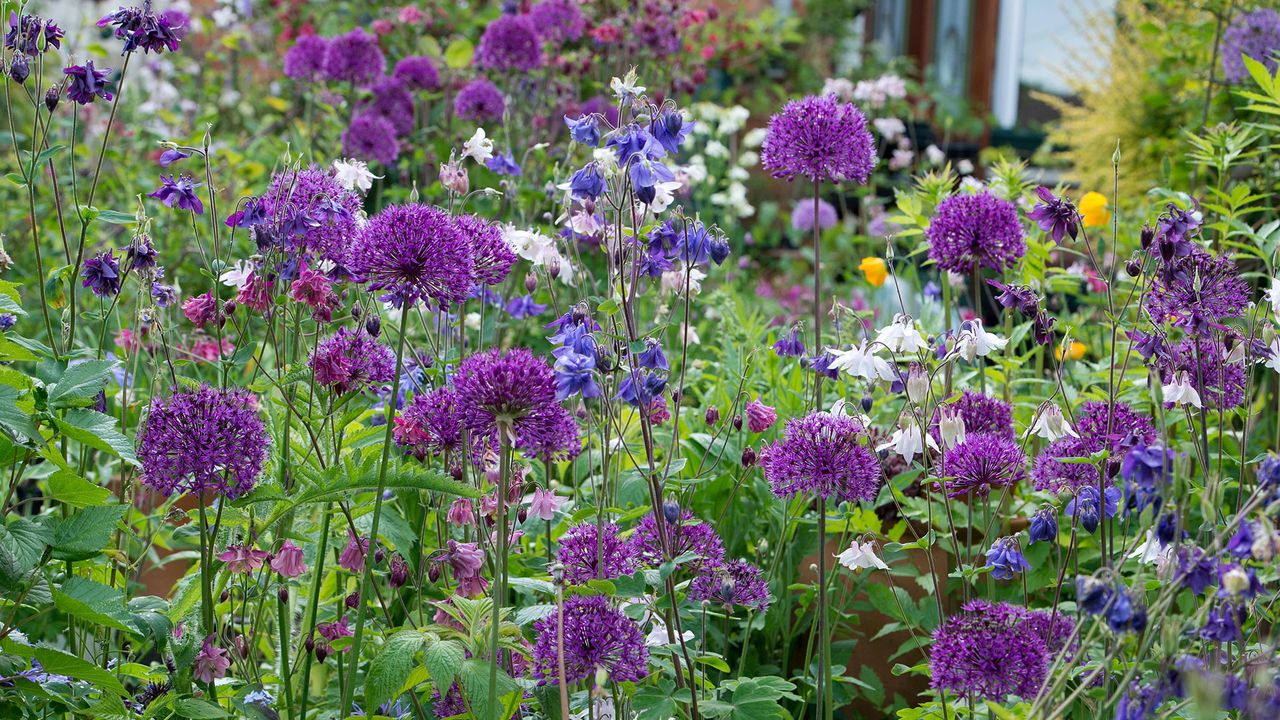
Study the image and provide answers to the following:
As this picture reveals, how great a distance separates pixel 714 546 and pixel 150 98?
16.0 ft

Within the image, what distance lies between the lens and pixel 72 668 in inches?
55.7

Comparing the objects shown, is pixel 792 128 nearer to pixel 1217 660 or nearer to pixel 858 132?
pixel 858 132

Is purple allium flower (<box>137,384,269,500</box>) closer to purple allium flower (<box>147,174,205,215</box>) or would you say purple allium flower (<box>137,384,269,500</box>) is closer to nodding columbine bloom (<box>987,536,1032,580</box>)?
purple allium flower (<box>147,174,205,215</box>)

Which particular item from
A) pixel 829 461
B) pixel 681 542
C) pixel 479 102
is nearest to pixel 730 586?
pixel 681 542

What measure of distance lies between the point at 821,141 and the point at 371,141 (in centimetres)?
177

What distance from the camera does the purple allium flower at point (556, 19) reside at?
151 inches

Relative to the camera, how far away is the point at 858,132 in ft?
5.79

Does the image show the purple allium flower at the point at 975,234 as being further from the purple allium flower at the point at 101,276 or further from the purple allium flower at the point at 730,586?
the purple allium flower at the point at 101,276

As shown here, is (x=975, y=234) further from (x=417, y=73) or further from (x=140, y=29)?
(x=417, y=73)

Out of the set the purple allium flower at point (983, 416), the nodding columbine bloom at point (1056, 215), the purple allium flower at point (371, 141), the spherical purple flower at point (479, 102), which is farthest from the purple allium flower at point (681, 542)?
the spherical purple flower at point (479, 102)

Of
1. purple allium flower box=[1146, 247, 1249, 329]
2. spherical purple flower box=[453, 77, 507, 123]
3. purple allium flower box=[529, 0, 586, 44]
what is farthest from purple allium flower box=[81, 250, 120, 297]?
purple allium flower box=[529, 0, 586, 44]

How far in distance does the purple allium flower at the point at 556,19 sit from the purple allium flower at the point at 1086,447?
255cm

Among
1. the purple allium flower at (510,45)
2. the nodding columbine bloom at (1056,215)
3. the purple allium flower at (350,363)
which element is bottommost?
the purple allium flower at (350,363)

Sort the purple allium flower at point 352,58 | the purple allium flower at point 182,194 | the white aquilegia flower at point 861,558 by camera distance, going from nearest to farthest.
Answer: the white aquilegia flower at point 861,558
the purple allium flower at point 182,194
the purple allium flower at point 352,58
